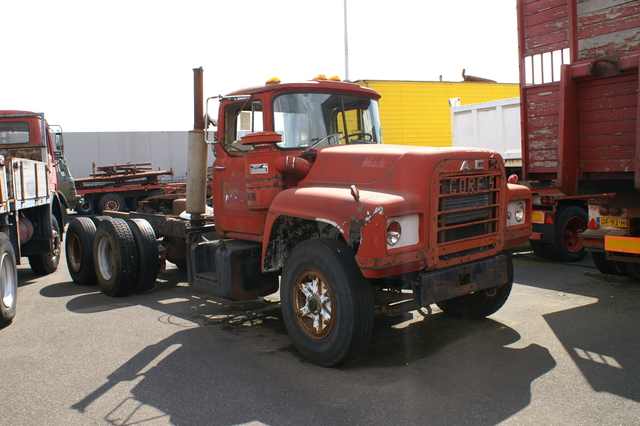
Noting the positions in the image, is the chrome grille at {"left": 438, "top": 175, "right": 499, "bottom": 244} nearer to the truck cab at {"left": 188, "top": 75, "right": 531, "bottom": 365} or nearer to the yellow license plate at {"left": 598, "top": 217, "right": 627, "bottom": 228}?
the truck cab at {"left": 188, "top": 75, "right": 531, "bottom": 365}

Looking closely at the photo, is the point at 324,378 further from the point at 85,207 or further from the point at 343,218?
the point at 85,207

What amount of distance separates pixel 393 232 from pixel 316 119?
1.91 m

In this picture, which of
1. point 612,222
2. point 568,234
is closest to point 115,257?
point 612,222

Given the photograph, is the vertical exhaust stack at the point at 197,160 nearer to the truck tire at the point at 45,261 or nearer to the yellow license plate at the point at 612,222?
the truck tire at the point at 45,261

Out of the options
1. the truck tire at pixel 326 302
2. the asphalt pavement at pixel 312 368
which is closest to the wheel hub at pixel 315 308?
the truck tire at pixel 326 302

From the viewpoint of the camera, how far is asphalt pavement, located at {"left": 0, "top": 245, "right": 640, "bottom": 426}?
3.97 m

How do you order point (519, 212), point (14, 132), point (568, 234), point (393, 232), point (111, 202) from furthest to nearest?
point (111, 202)
point (14, 132)
point (568, 234)
point (519, 212)
point (393, 232)

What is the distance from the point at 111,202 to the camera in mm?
22422

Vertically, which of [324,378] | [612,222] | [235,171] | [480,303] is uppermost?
[235,171]

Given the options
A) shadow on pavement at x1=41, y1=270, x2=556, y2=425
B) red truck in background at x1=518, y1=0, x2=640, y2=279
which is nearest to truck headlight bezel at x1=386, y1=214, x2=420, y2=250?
shadow on pavement at x1=41, y1=270, x2=556, y2=425

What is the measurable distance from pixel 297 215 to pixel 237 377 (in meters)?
1.40

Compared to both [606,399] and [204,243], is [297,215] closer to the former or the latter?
[204,243]

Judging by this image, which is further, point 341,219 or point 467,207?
point 467,207

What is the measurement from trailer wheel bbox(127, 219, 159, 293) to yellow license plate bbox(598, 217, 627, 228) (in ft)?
18.9
